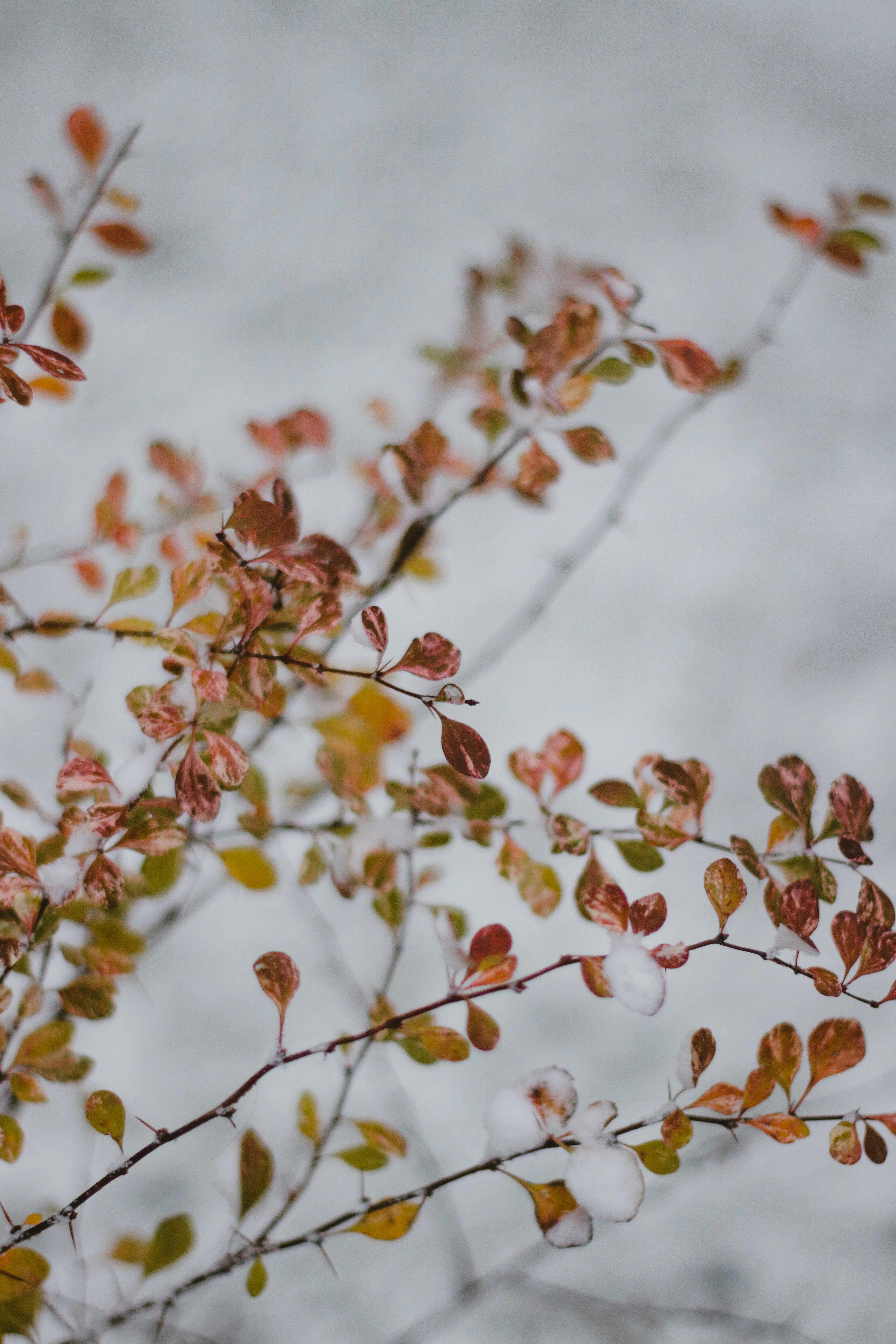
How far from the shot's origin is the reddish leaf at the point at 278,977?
0.36 m

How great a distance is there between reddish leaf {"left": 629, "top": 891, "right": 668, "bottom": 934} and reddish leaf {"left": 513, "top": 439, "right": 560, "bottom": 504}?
269 mm

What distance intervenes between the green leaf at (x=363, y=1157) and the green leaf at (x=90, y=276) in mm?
589

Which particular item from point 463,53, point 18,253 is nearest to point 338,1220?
point 18,253

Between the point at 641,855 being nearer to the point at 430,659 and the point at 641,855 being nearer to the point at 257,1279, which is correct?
the point at 430,659

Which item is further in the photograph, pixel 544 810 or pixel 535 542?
pixel 535 542

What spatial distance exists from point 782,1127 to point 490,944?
153mm

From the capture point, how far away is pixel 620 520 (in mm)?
924

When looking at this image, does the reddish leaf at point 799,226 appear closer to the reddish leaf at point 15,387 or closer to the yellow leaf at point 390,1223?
the reddish leaf at point 15,387

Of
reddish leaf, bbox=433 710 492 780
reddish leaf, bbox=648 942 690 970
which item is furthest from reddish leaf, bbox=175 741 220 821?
reddish leaf, bbox=648 942 690 970

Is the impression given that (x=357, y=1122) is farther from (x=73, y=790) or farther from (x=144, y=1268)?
(x=73, y=790)

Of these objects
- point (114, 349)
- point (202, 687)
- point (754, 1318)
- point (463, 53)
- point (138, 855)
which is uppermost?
point (463, 53)

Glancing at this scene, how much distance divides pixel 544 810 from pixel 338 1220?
0.79 ft

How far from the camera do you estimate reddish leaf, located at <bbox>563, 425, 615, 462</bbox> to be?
479 millimetres

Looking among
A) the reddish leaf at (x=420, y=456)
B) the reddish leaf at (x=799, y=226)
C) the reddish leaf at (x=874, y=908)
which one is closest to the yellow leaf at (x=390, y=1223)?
the reddish leaf at (x=874, y=908)
